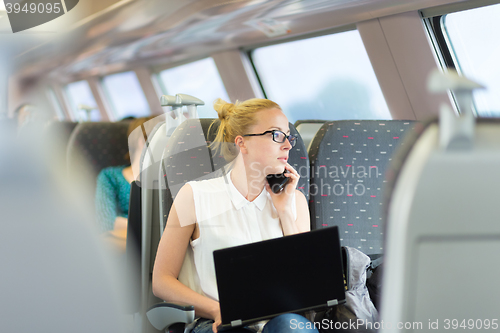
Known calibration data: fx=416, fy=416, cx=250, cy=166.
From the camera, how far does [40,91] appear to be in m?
1.36

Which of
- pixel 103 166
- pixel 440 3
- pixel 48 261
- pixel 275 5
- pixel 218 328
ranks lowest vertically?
pixel 218 328

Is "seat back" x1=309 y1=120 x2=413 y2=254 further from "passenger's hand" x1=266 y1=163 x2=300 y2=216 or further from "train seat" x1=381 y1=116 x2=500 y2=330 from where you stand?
"train seat" x1=381 y1=116 x2=500 y2=330

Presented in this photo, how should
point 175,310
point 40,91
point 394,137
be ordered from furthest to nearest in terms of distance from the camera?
point 394,137, point 40,91, point 175,310

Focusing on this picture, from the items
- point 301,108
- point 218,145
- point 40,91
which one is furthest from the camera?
point 301,108

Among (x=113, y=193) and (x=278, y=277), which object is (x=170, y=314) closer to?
(x=278, y=277)

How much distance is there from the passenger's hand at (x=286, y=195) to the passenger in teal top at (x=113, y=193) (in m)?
0.95

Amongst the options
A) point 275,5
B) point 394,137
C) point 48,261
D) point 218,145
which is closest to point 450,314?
point 48,261

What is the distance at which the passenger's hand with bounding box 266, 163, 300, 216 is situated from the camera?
1356 millimetres

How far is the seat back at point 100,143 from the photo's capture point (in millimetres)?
2389

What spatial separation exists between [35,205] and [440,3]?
250 cm

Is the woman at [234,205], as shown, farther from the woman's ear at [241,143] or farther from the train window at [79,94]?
the train window at [79,94]

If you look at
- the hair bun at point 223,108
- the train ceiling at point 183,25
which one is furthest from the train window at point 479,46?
the hair bun at point 223,108

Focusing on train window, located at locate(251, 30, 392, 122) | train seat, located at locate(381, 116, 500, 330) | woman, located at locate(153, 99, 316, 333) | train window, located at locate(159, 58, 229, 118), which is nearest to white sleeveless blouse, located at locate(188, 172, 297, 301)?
woman, located at locate(153, 99, 316, 333)

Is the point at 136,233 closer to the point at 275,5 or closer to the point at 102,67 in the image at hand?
the point at 275,5
